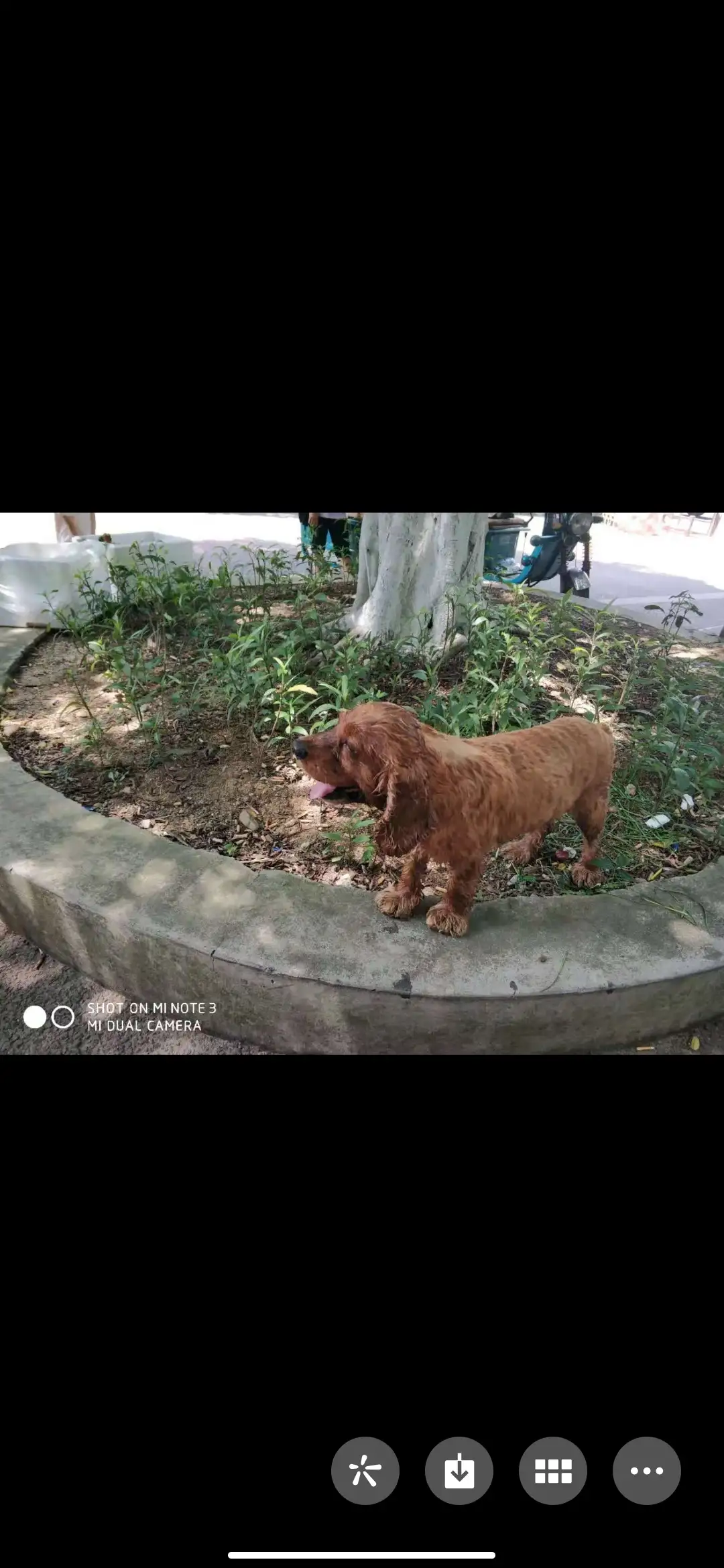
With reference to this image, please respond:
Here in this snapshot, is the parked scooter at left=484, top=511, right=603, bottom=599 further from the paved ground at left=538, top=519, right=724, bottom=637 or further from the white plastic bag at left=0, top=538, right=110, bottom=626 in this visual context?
the white plastic bag at left=0, top=538, right=110, bottom=626

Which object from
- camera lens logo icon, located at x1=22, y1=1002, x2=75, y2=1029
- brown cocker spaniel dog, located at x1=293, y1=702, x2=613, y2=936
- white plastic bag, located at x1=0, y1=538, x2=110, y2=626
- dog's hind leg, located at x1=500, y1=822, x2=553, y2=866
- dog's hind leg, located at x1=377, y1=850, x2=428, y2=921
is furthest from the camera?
white plastic bag, located at x1=0, y1=538, x2=110, y2=626

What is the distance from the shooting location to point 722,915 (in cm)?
150

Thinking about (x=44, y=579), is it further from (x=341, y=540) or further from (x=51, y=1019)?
(x=51, y=1019)

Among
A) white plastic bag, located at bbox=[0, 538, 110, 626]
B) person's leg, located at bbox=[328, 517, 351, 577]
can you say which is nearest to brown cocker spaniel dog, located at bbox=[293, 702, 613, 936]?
person's leg, located at bbox=[328, 517, 351, 577]

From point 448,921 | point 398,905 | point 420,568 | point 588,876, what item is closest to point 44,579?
point 420,568

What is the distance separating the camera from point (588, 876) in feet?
5.31

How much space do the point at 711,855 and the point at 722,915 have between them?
0.29 metres

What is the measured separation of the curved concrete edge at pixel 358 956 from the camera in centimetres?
131

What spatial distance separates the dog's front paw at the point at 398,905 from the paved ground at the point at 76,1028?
37 cm

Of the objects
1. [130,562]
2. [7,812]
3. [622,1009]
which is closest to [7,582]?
[130,562]

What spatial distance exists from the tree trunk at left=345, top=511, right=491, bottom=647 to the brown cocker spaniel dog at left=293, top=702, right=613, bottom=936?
2.73 ft

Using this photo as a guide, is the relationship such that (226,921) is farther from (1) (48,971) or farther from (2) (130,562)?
(2) (130,562)

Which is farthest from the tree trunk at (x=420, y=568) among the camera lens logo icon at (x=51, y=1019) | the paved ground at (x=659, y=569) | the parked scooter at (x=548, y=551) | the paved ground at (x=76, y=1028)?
the camera lens logo icon at (x=51, y=1019)

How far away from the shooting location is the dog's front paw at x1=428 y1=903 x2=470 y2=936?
1389mm
